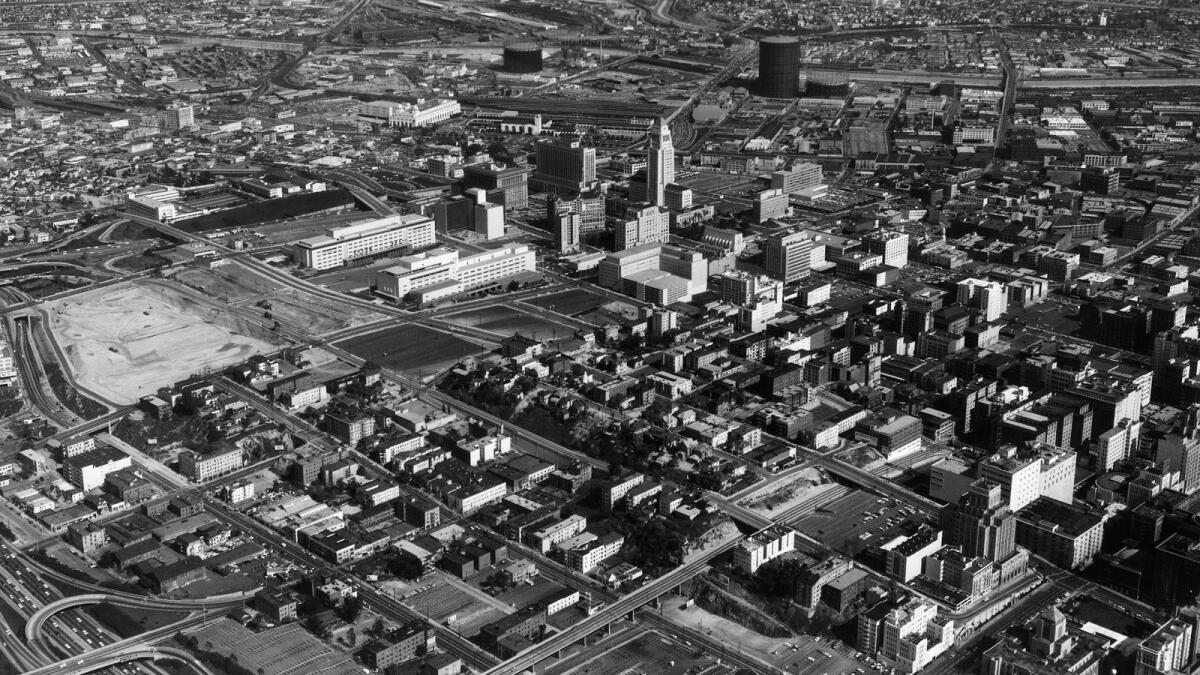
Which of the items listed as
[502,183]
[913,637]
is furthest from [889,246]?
[913,637]

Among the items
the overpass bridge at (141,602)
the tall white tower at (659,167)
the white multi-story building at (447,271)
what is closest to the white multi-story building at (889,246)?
the tall white tower at (659,167)

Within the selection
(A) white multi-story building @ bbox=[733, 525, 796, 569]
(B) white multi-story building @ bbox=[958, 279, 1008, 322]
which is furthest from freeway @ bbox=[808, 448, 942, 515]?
(B) white multi-story building @ bbox=[958, 279, 1008, 322]

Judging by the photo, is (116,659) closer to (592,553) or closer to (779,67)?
(592,553)

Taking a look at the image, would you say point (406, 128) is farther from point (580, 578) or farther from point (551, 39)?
point (580, 578)

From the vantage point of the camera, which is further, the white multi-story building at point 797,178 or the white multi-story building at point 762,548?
the white multi-story building at point 797,178

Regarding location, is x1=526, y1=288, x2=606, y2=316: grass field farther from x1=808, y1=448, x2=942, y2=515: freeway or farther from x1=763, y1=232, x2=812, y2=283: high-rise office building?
x1=808, y1=448, x2=942, y2=515: freeway

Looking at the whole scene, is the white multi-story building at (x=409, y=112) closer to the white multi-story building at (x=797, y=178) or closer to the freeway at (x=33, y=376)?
the white multi-story building at (x=797, y=178)
